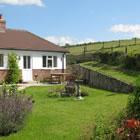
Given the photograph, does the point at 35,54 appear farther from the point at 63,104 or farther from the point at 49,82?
the point at 63,104

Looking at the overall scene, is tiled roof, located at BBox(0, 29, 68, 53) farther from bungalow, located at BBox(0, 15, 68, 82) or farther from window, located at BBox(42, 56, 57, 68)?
window, located at BBox(42, 56, 57, 68)

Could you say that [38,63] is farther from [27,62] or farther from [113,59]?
[113,59]

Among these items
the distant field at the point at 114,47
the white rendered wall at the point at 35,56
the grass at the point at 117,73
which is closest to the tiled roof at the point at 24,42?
the white rendered wall at the point at 35,56

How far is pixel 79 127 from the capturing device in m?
13.9

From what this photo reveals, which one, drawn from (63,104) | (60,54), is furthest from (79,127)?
(60,54)

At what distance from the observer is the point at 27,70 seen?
126 feet

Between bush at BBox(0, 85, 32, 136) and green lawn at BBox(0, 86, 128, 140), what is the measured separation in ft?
0.89

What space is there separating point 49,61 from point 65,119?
24.8 metres

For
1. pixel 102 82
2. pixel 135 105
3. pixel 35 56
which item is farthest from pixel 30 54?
pixel 135 105

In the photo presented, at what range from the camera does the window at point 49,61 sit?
40.0 metres

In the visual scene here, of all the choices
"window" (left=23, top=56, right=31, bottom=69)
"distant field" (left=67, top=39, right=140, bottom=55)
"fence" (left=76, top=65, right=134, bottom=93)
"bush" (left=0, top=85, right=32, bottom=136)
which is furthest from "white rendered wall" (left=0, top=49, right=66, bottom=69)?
"bush" (left=0, top=85, right=32, bottom=136)

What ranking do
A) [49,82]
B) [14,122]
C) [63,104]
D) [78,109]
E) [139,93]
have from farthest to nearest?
[49,82] < [63,104] < [78,109] < [14,122] < [139,93]

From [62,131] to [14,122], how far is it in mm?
1486

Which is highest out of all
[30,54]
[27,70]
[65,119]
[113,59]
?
[30,54]
